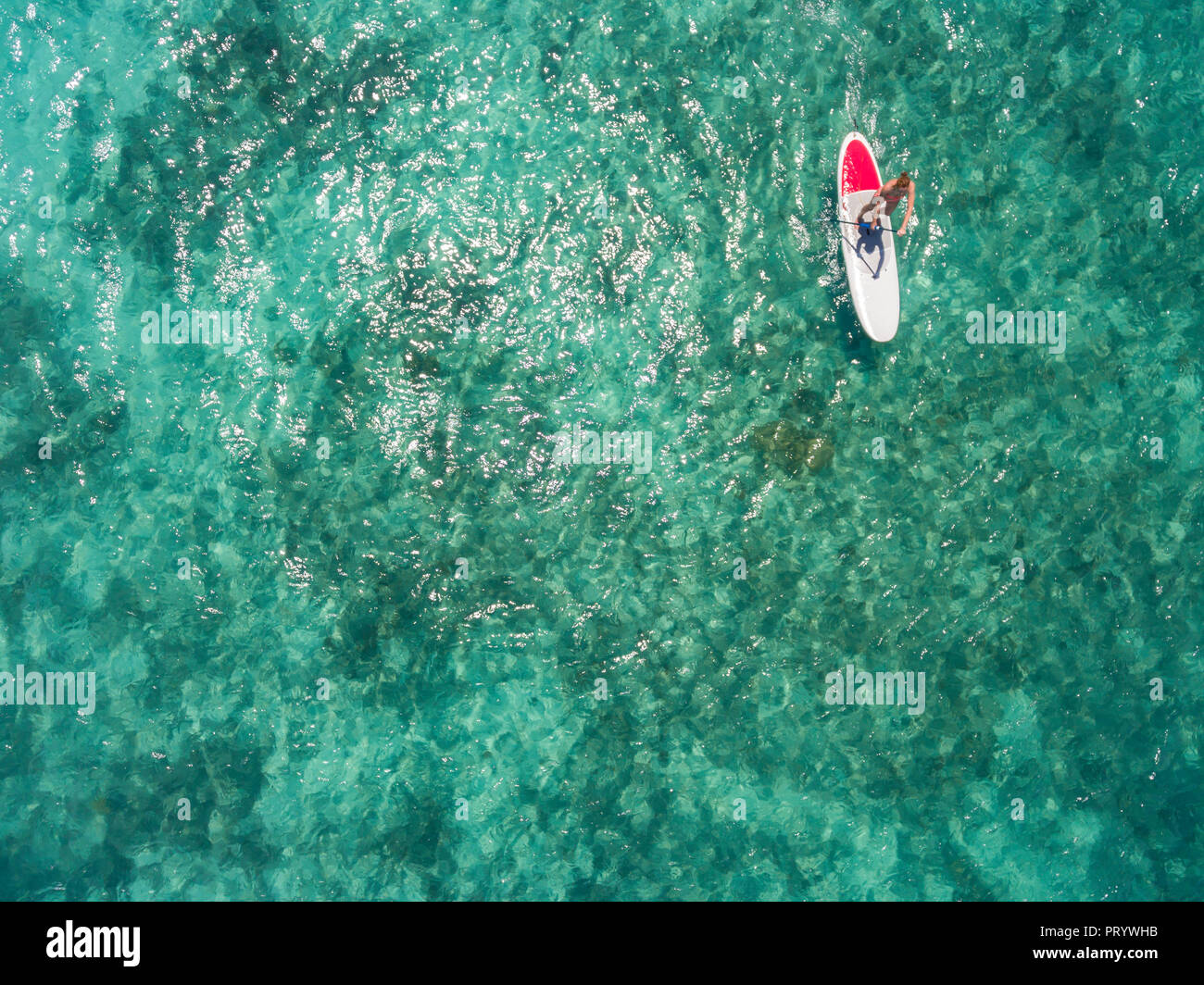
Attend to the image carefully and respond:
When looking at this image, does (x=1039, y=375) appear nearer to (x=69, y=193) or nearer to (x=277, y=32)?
(x=277, y=32)

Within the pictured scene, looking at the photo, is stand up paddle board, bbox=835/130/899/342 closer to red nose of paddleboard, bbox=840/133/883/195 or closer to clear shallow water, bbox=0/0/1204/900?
red nose of paddleboard, bbox=840/133/883/195

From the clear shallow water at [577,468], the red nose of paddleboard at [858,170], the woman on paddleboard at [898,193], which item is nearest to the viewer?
the woman on paddleboard at [898,193]

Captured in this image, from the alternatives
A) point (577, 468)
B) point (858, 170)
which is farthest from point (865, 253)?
point (577, 468)

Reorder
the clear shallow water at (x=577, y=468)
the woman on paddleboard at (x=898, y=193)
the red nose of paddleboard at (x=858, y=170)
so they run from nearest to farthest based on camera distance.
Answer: the woman on paddleboard at (x=898, y=193)
the clear shallow water at (x=577, y=468)
the red nose of paddleboard at (x=858, y=170)

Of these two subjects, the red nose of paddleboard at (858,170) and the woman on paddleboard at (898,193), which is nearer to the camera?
the woman on paddleboard at (898,193)

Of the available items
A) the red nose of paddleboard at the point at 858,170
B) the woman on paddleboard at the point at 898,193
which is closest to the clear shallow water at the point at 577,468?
the red nose of paddleboard at the point at 858,170

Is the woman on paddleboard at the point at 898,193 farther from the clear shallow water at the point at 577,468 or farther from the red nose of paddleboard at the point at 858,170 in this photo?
the clear shallow water at the point at 577,468

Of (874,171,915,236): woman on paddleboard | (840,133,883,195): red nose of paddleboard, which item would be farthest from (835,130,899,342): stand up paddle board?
(874,171,915,236): woman on paddleboard
